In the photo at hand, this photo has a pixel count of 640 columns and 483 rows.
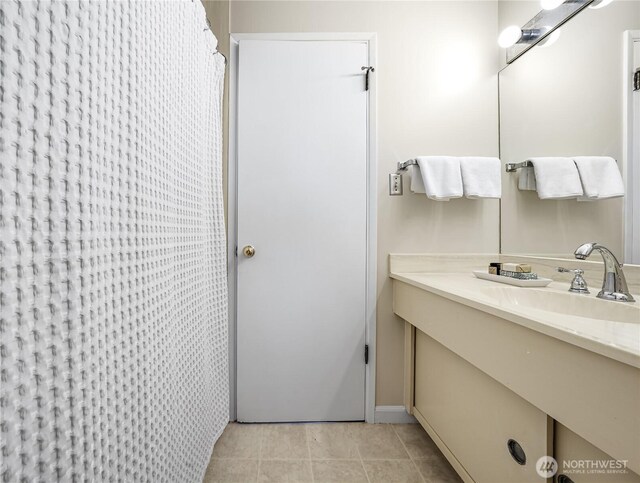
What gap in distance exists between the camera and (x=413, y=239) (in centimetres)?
171

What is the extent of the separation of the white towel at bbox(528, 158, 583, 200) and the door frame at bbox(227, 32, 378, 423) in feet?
2.42

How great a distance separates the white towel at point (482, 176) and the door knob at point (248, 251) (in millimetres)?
1116

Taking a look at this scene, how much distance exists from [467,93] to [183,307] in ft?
5.73

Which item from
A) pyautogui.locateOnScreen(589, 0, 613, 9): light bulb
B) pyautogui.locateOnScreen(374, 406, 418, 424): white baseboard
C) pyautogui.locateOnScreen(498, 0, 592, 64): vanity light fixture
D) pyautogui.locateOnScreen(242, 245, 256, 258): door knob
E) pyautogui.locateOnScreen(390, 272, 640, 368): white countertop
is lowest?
pyautogui.locateOnScreen(374, 406, 418, 424): white baseboard

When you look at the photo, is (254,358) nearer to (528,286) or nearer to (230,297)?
(230,297)

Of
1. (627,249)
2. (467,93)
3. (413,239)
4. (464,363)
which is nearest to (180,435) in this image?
(464,363)

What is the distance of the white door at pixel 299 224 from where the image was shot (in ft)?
5.46

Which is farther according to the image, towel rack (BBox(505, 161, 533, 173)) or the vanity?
towel rack (BBox(505, 161, 533, 173))

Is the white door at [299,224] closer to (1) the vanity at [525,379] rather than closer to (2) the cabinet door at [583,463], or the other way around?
(1) the vanity at [525,379]

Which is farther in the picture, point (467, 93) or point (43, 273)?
point (467, 93)

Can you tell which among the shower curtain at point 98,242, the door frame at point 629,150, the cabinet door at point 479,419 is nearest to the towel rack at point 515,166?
the door frame at point 629,150

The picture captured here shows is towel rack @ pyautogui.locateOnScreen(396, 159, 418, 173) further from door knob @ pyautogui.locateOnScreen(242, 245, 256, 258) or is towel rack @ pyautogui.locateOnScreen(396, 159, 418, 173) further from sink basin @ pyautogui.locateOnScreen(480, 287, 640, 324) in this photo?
door knob @ pyautogui.locateOnScreen(242, 245, 256, 258)

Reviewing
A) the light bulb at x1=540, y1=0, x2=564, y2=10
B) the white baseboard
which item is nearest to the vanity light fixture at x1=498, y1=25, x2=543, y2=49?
the light bulb at x1=540, y1=0, x2=564, y2=10

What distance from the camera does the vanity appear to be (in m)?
0.57
